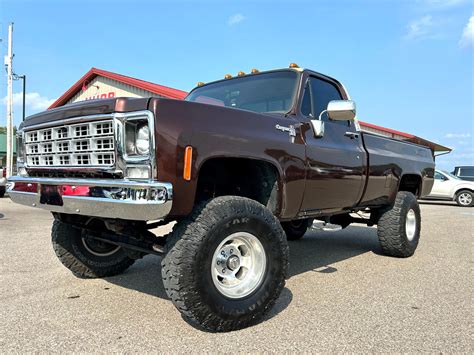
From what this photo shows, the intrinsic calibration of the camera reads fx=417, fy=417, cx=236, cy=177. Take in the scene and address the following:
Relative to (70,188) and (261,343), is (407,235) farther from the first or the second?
(70,188)

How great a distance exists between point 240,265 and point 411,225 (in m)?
3.74

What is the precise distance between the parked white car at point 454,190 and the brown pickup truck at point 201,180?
13.4 meters

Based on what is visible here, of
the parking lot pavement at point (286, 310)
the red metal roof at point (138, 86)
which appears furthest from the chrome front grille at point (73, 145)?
the red metal roof at point (138, 86)

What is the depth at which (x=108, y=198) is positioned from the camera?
2.70 m

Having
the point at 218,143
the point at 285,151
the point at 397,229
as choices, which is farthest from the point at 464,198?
the point at 218,143

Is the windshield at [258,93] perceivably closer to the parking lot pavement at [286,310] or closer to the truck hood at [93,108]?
the truck hood at [93,108]

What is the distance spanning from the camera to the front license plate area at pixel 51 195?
9.92 feet

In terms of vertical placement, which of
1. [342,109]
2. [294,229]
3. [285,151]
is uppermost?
[342,109]

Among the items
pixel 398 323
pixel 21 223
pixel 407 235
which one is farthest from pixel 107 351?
pixel 21 223

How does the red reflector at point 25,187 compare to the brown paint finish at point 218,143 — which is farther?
the red reflector at point 25,187

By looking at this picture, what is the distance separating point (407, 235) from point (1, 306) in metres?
4.89

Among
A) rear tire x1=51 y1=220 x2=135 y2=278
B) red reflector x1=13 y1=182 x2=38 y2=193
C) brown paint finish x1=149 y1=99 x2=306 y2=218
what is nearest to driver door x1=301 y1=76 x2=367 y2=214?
brown paint finish x1=149 y1=99 x2=306 y2=218

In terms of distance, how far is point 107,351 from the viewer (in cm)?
260

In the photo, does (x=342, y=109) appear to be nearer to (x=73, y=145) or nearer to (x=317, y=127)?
(x=317, y=127)
